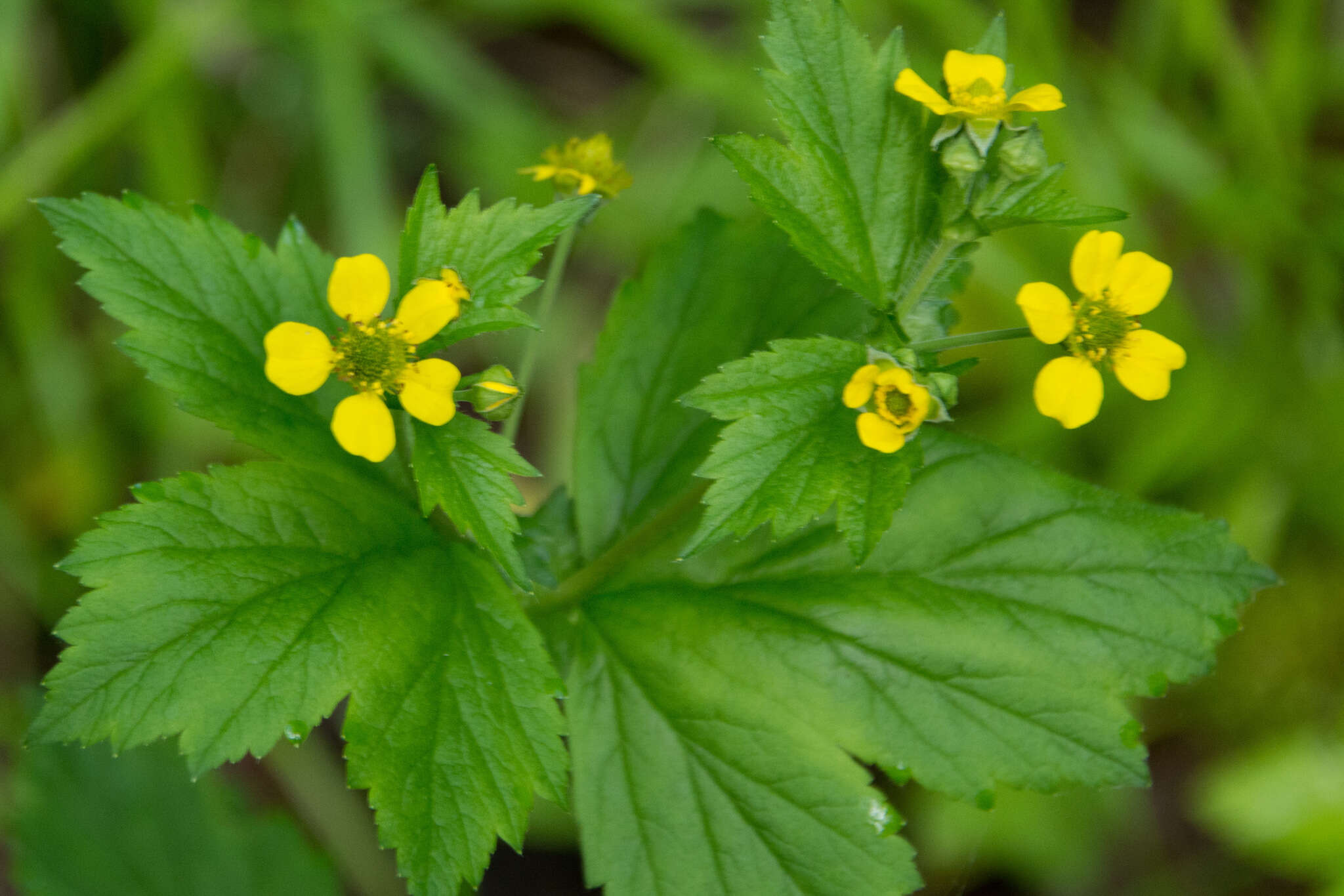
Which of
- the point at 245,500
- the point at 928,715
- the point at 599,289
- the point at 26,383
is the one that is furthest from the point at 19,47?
the point at 928,715

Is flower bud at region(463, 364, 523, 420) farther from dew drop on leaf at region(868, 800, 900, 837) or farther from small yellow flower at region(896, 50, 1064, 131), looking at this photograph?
dew drop on leaf at region(868, 800, 900, 837)

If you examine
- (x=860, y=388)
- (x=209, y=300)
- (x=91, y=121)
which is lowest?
(x=860, y=388)

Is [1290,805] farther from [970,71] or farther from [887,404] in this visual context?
[970,71]

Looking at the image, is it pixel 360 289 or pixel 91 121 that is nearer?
pixel 360 289

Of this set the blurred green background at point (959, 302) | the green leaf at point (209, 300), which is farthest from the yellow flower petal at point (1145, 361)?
the blurred green background at point (959, 302)

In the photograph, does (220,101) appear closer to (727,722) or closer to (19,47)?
(19,47)

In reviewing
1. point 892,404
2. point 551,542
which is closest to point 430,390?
point 551,542

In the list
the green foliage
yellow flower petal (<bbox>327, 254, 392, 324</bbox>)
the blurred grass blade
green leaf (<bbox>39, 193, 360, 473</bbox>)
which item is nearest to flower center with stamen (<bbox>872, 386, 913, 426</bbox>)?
yellow flower petal (<bbox>327, 254, 392, 324</bbox>)
